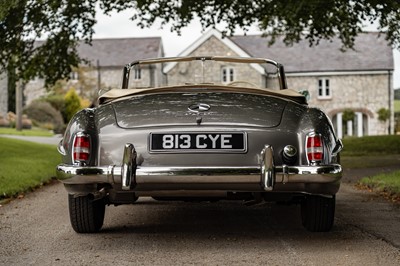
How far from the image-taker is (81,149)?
18.7 feet

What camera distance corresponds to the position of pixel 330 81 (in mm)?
53000

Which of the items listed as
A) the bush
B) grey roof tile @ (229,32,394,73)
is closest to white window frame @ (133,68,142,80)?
the bush

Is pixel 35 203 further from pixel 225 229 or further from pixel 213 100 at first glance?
pixel 213 100

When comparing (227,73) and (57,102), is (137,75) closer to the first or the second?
(57,102)

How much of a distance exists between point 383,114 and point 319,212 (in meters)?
46.1

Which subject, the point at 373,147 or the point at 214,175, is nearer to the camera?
the point at 214,175

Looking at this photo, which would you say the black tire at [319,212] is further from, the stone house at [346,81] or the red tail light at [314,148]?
the stone house at [346,81]

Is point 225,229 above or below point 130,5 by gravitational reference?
below

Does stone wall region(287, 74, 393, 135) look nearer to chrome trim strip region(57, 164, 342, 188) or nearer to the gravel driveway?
the gravel driveway

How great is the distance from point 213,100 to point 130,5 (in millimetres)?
15154

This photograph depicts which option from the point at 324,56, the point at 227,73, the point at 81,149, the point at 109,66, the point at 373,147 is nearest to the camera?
the point at 81,149

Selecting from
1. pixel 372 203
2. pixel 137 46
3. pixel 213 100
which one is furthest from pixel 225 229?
pixel 137 46

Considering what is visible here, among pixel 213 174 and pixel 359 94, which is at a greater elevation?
pixel 359 94

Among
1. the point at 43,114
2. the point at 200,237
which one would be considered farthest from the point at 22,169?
the point at 43,114
